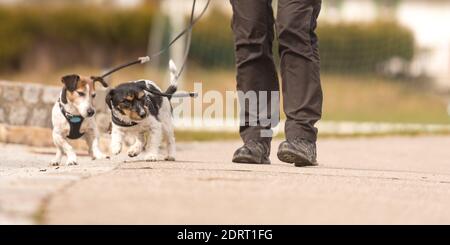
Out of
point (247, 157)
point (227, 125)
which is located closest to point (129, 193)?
point (247, 157)

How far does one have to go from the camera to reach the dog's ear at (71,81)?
820 cm

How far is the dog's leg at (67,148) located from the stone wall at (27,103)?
2713mm

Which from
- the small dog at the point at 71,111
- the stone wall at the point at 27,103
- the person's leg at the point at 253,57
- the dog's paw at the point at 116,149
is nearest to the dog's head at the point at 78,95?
the small dog at the point at 71,111

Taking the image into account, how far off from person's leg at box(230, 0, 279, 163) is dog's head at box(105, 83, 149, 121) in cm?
67

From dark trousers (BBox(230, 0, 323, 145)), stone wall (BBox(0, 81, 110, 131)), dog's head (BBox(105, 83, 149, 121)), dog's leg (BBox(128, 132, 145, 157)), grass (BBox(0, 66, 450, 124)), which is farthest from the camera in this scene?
grass (BBox(0, 66, 450, 124))

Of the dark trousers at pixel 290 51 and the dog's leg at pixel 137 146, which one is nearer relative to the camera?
the dark trousers at pixel 290 51

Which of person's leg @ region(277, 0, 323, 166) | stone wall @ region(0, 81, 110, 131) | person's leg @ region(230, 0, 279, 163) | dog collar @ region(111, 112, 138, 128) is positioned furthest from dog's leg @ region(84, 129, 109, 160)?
stone wall @ region(0, 81, 110, 131)

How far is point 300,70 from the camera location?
7.61m

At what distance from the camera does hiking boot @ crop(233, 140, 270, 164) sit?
7.71m

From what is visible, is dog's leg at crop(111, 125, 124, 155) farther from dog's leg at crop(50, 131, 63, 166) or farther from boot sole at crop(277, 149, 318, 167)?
boot sole at crop(277, 149, 318, 167)

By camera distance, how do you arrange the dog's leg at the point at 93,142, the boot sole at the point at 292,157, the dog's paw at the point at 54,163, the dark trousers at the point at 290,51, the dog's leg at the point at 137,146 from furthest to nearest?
the dog's leg at the point at 93,142
the dog's paw at the point at 54,163
the dog's leg at the point at 137,146
the dark trousers at the point at 290,51
the boot sole at the point at 292,157

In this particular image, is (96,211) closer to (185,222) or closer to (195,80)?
(185,222)

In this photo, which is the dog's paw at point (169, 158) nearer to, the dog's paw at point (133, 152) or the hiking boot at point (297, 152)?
the dog's paw at point (133, 152)

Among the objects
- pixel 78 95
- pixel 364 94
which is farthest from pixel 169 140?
pixel 364 94
